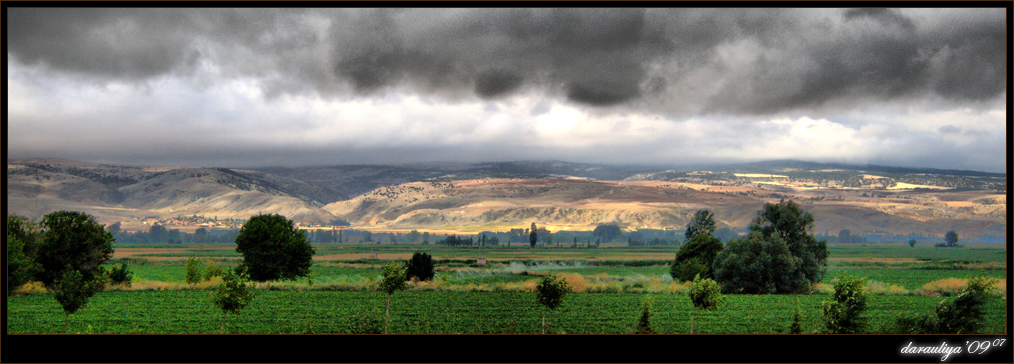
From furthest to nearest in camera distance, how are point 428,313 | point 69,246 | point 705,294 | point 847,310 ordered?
point 69,246 < point 428,313 < point 705,294 < point 847,310

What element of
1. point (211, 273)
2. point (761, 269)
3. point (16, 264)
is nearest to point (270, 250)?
point (211, 273)

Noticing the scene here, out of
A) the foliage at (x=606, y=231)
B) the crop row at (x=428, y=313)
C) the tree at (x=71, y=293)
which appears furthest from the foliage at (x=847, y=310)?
the foliage at (x=606, y=231)

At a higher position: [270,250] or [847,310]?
[847,310]

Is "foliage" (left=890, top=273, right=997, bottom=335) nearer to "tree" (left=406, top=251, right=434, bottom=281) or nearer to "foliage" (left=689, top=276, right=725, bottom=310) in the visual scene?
"foliage" (left=689, top=276, right=725, bottom=310)

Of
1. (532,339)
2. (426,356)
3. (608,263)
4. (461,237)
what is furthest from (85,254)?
(461,237)

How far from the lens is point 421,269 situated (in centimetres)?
4694

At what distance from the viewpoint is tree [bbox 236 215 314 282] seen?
157ft

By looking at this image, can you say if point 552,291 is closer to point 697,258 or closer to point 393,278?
point 393,278

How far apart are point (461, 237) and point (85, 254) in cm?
11576

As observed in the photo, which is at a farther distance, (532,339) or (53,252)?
(53,252)

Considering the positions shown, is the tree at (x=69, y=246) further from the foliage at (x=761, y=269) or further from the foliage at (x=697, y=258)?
the foliage at (x=761, y=269)

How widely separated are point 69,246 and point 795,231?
163ft

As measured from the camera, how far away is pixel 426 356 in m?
18.1

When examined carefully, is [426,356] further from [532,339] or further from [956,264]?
[956,264]
